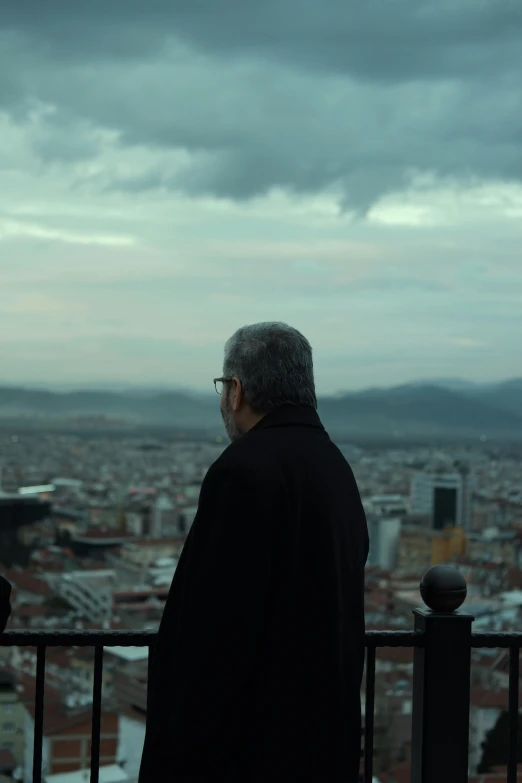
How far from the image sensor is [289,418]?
5.76 feet

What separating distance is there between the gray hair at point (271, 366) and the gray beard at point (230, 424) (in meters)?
0.06

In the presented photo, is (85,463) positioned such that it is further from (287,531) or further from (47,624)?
(287,531)

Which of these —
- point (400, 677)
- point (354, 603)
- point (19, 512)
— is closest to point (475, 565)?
point (400, 677)

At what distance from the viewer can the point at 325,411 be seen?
68688 millimetres

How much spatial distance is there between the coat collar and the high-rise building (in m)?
53.0

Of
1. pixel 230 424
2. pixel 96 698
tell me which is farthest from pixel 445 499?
pixel 230 424

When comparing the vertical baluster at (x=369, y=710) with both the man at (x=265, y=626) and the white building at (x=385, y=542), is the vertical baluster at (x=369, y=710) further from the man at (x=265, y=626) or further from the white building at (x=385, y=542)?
the white building at (x=385, y=542)

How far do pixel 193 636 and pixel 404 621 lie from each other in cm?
2649

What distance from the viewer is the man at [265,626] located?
160 cm

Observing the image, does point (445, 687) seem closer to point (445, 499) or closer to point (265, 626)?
point (265, 626)

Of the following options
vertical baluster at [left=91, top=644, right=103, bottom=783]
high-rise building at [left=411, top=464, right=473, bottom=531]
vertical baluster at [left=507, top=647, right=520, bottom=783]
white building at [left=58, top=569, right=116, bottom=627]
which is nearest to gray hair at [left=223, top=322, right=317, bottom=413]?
vertical baluster at [left=91, top=644, right=103, bottom=783]

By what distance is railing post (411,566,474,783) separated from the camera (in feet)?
8.10

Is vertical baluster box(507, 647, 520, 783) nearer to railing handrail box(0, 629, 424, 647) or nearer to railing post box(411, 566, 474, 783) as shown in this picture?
railing post box(411, 566, 474, 783)

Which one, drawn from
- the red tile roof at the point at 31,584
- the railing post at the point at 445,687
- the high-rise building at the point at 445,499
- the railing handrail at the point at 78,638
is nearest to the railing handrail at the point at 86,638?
the railing handrail at the point at 78,638
